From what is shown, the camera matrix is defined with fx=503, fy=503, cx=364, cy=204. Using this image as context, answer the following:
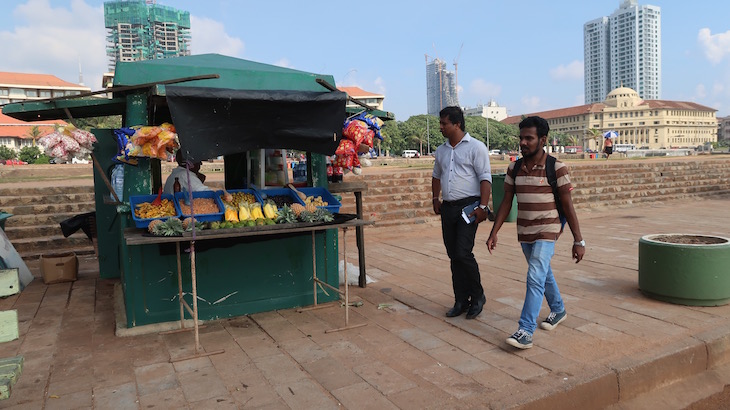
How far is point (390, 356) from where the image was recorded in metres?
3.78

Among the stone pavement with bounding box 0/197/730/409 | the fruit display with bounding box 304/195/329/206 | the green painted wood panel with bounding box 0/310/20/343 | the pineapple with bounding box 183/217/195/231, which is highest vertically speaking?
the fruit display with bounding box 304/195/329/206

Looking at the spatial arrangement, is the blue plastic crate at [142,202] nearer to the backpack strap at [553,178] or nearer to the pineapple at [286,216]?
the pineapple at [286,216]

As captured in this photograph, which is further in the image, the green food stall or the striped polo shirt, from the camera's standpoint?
the green food stall

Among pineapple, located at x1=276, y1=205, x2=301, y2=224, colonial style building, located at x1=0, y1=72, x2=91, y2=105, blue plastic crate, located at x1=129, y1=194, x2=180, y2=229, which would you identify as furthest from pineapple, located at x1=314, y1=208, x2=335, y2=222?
colonial style building, located at x1=0, y1=72, x2=91, y2=105

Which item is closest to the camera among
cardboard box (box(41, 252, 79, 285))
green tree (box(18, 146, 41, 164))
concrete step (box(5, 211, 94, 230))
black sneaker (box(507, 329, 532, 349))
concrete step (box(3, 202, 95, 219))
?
black sneaker (box(507, 329, 532, 349))

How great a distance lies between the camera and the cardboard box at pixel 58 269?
6512 mm

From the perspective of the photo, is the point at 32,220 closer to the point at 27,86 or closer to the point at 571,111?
the point at 27,86

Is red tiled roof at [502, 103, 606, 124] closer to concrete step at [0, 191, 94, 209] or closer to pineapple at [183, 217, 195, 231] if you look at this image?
concrete step at [0, 191, 94, 209]

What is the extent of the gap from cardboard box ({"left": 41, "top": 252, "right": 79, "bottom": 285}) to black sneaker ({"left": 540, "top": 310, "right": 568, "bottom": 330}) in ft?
19.2

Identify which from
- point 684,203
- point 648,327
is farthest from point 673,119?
point 648,327

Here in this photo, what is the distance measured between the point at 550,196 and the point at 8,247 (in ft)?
21.7

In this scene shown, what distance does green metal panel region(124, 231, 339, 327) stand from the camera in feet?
14.7

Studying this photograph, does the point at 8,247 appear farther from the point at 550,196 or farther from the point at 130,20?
the point at 130,20

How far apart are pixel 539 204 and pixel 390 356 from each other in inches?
63.0
